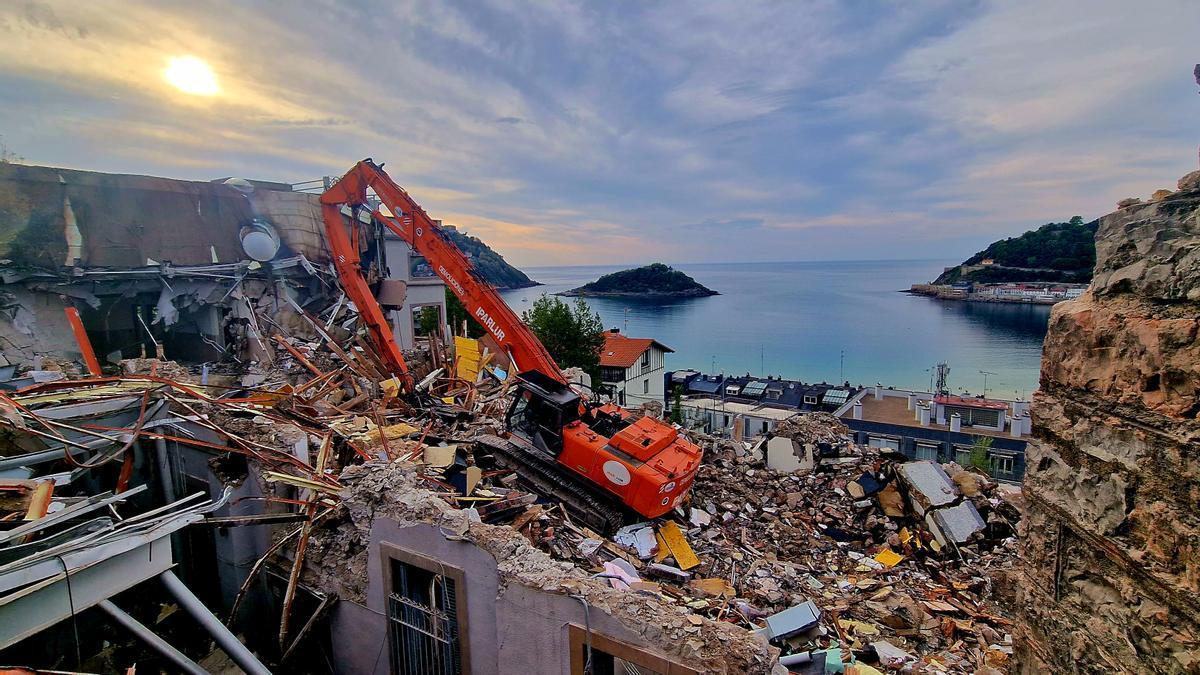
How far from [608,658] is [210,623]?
9.50 feet

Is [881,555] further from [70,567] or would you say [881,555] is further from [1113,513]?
[70,567]

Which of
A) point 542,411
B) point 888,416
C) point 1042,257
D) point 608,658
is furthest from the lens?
point 1042,257

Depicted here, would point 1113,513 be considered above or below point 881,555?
above

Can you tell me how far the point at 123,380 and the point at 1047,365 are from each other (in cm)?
941

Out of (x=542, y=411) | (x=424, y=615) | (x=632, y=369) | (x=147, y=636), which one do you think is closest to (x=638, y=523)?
(x=542, y=411)

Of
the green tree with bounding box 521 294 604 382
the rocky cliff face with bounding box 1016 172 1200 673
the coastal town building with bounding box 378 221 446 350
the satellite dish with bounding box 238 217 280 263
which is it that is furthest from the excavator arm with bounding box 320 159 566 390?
the green tree with bounding box 521 294 604 382

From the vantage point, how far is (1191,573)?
90.7 inches

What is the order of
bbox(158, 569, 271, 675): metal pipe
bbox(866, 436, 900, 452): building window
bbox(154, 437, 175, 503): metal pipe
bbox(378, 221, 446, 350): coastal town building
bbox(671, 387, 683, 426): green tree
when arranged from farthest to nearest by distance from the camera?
bbox(671, 387, 683, 426): green tree, bbox(866, 436, 900, 452): building window, bbox(378, 221, 446, 350): coastal town building, bbox(154, 437, 175, 503): metal pipe, bbox(158, 569, 271, 675): metal pipe

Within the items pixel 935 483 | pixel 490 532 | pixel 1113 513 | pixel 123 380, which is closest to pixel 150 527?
pixel 490 532

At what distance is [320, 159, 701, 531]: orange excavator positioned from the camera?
828 centimetres

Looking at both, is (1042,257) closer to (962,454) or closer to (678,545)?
(962,454)

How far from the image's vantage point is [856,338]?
235 feet

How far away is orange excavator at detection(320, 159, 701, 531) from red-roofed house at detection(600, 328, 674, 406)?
18192 millimetres

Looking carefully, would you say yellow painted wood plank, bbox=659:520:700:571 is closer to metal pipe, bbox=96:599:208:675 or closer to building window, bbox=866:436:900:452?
metal pipe, bbox=96:599:208:675
